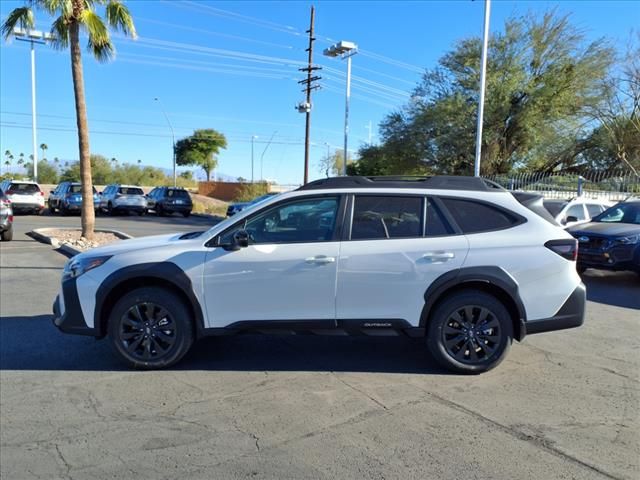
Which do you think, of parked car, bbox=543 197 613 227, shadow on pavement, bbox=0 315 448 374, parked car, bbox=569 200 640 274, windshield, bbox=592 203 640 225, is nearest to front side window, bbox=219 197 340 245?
shadow on pavement, bbox=0 315 448 374

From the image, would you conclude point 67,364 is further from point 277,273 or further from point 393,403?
point 393,403

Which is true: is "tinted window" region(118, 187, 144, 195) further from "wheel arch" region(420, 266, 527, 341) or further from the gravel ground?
"wheel arch" region(420, 266, 527, 341)

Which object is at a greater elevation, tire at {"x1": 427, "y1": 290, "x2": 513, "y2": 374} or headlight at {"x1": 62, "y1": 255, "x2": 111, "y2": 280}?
headlight at {"x1": 62, "y1": 255, "x2": 111, "y2": 280}

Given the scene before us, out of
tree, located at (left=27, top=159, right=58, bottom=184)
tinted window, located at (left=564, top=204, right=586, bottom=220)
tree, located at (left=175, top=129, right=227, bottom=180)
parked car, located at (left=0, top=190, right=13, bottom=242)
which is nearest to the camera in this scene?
tinted window, located at (left=564, top=204, right=586, bottom=220)

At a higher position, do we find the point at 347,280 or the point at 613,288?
the point at 347,280

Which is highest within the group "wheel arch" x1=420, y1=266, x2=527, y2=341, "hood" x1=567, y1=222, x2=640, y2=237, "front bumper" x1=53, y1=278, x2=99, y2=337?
"hood" x1=567, y1=222, x2=640, y2=237

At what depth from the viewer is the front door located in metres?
4.62

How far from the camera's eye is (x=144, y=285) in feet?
15.8

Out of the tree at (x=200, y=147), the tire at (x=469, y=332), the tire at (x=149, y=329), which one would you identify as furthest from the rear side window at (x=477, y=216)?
the tree at (x=200, y=147)

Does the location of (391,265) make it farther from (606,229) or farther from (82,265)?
(606,229)

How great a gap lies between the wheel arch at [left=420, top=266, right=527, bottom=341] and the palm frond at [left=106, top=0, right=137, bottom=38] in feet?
44.5

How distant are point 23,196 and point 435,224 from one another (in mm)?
25371

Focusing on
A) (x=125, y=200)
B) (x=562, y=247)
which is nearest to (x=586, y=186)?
(x=562, y=247)

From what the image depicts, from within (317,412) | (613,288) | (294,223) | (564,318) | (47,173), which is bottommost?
(317,412)
